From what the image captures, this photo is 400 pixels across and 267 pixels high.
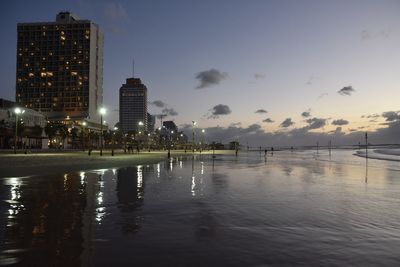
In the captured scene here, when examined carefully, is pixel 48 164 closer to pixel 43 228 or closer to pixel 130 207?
Answer: pixel 130 207

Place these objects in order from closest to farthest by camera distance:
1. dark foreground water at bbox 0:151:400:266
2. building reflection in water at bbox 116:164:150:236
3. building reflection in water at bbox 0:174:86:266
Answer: building reflection in water at bbox 0:174:86:266 → dark foreground water at bbox 0:151:400:266 → building reflection in water at bbox 116:164:150:236

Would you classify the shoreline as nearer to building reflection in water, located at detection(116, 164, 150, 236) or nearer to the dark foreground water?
building reflection in water, located at detection(116, 164, 150, 236)

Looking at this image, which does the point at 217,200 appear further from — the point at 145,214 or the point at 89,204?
the point at 89,204

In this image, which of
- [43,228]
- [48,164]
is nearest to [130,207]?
[43,228]

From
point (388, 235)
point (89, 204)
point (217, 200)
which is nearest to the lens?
point (388, 235)

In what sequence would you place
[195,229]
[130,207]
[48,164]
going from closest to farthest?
[195,229] < [130,207] < [48,164]

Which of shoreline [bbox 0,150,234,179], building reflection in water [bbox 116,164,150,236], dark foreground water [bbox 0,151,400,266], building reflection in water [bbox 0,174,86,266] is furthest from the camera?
shoreline [bbox 0,150,234,179]

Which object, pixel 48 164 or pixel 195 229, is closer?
pixel 195 229

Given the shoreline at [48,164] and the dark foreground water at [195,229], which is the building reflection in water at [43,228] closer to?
the dark foreground water at [195,229]

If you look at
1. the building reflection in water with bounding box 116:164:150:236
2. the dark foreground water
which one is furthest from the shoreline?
the dark foreground water

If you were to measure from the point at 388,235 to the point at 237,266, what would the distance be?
202 inches

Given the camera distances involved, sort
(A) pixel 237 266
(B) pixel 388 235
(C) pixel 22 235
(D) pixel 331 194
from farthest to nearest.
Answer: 1. (D) pixel 331 194
2. (B) pixel 388 235
3. (C) pixel 22 235
4. (A) pixel 237 266

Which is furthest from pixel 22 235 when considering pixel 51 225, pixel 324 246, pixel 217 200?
pixel 217 200

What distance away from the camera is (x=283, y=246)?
322 inches
